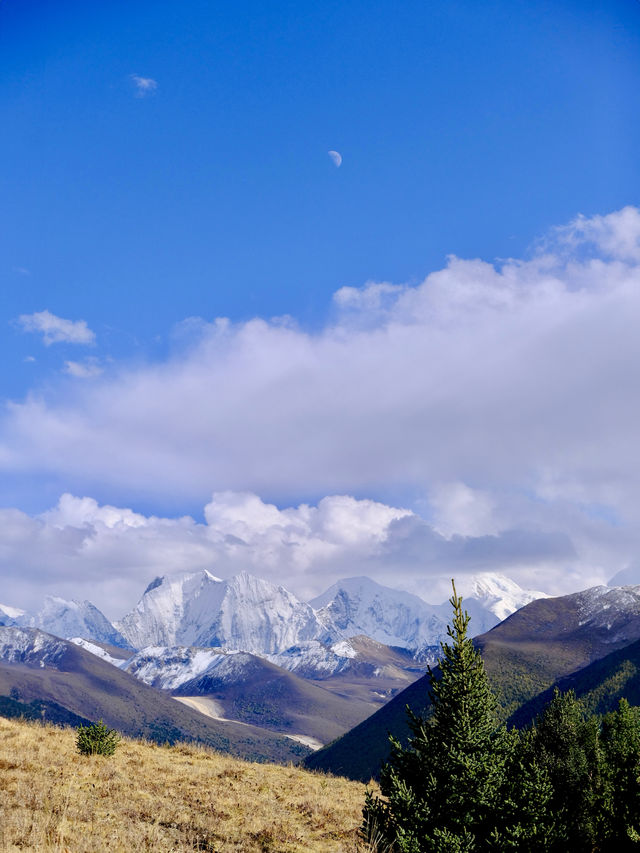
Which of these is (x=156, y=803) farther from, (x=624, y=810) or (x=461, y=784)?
(x=624, y=810)

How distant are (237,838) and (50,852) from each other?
313 inches

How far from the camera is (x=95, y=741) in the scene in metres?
29.3

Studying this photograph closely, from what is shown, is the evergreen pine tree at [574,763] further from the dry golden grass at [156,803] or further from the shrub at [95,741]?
the shrub at [95,741]

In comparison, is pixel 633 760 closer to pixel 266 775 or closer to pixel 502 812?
pixel 502 812

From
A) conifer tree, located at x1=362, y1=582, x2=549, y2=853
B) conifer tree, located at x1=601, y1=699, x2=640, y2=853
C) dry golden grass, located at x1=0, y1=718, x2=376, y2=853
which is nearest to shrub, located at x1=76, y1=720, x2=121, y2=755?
dry golden grass, located at x1=0, y1=718, x2=376, y2=853

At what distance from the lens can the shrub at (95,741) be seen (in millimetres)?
28891

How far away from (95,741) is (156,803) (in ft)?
33.1

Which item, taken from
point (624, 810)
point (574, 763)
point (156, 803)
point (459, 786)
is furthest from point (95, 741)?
point (574, 763)

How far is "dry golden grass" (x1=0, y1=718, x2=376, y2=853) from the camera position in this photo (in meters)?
16.1

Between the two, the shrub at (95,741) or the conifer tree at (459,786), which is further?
the shrub at (95,741)

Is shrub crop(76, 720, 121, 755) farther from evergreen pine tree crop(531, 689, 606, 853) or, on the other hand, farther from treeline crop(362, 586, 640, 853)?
evergreen pine tree crop(531, 689, 606, 853)

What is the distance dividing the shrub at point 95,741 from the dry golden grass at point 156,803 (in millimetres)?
702

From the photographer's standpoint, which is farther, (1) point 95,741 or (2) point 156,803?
(1) point 95,741

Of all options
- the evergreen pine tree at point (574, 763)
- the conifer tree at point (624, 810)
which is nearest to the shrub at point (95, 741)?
the evergreen pine tree at point (574, 763)
